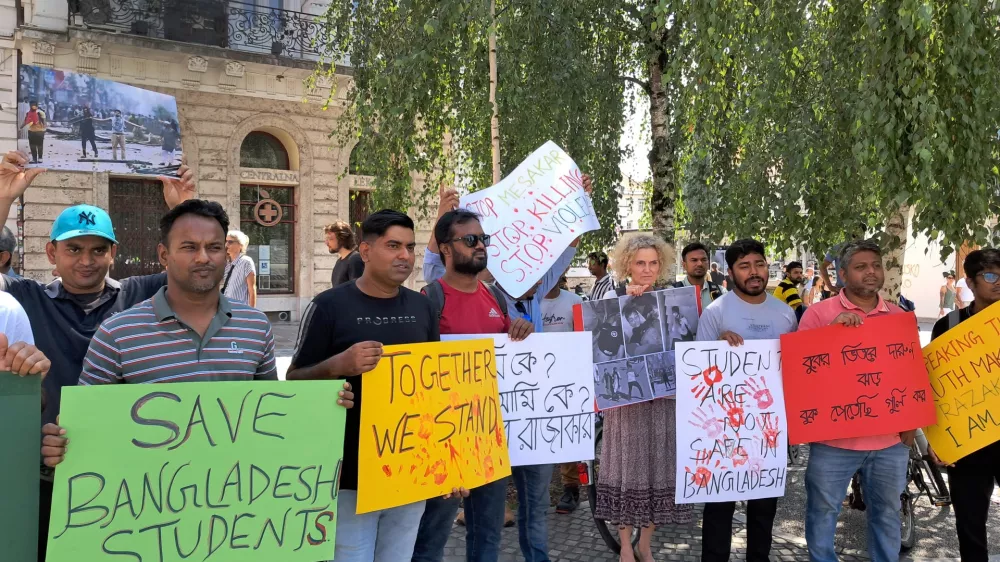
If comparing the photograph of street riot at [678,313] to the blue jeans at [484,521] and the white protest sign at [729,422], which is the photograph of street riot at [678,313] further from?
the blue jeans at [484,521]

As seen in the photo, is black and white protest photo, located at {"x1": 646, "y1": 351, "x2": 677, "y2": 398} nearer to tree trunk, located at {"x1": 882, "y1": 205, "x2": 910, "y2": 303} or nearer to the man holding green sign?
the man holding green sign

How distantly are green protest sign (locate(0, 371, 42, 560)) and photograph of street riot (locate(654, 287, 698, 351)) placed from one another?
9.84ft

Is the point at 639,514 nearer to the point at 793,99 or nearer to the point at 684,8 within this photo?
the point at 684,8

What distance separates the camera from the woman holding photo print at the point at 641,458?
407 centimetres

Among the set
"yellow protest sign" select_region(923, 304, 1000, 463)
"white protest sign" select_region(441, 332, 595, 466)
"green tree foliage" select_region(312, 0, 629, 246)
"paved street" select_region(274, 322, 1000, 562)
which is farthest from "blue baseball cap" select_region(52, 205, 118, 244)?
"yellow protest sign" select_region(923, 304, 1000, 463)

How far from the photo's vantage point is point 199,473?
7.62ft

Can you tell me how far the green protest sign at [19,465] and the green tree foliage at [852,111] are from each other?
3.98 metres

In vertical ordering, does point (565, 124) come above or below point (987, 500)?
above

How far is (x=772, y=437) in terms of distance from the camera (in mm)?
3881

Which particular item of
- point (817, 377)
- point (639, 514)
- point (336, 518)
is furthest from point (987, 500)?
point (336, 518)

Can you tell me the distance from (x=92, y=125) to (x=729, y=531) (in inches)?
143

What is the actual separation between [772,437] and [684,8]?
9.14ft

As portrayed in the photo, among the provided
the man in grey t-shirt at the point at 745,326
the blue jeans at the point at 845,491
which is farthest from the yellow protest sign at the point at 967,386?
the man in grey t-shirt at the point at 745,326

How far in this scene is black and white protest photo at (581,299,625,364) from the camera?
4109 millimetres
